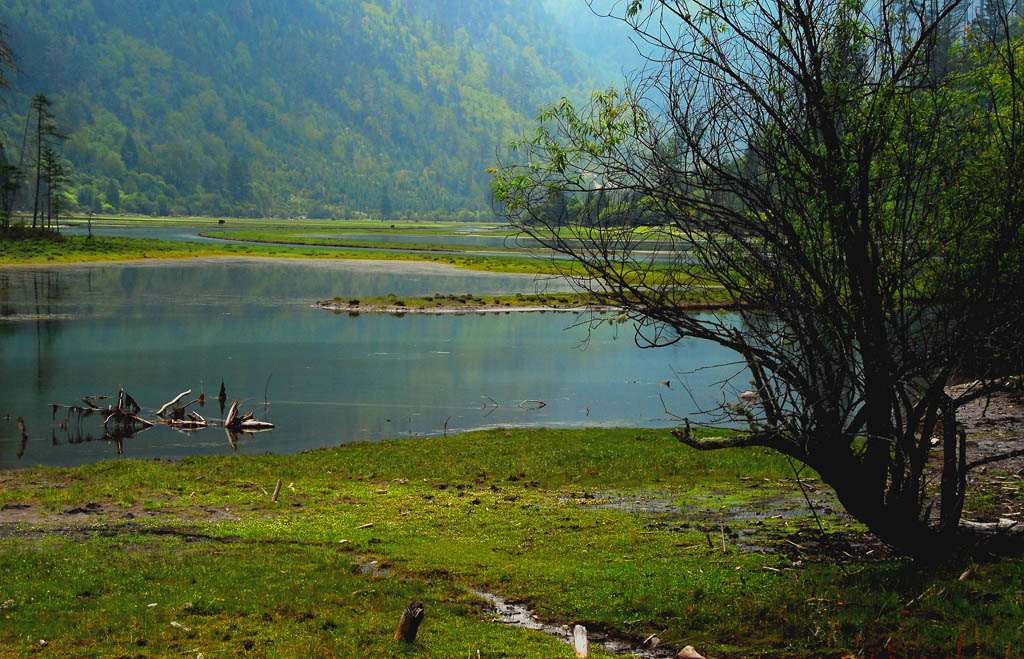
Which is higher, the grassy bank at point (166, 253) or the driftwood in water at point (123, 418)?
the grassy bank at point (166, 253)

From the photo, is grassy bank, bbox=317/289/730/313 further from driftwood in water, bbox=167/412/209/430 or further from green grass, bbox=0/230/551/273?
driftwood in water, bbox=167/412/209/430

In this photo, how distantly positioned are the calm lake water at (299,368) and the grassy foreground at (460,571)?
5082mm

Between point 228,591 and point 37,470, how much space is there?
14289 mm

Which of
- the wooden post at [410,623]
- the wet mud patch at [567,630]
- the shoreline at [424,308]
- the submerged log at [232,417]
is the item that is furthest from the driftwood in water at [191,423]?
the shoreline at [424,308]

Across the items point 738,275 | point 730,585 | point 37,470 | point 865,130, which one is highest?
point 865,130

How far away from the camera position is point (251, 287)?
7719cm

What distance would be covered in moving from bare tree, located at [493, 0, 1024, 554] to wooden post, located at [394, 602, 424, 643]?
13.9ft

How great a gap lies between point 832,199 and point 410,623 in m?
7.04

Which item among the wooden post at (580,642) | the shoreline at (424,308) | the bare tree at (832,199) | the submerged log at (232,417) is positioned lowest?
the submerged log at (232,417)

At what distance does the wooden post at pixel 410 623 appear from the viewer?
30.8 ft

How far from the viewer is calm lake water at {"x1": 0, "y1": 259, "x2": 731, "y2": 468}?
2944cm

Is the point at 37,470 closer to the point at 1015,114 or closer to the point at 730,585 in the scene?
the point at 730,585

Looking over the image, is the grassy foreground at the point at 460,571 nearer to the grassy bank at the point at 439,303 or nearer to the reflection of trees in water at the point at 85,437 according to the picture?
the reflection of trees in water at the point at 85,437

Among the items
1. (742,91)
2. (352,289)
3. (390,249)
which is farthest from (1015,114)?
(390,249)
